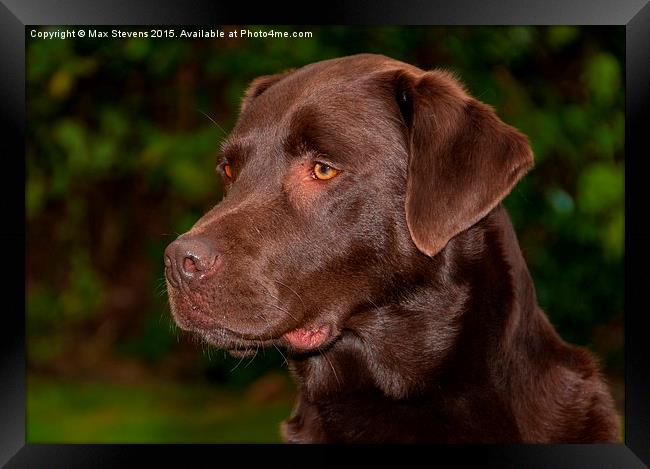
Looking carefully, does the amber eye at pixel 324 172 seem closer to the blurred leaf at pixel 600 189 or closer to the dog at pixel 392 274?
the dog at pixel 392 274

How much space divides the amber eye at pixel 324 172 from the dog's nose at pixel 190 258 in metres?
0.50

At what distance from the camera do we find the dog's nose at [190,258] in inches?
119

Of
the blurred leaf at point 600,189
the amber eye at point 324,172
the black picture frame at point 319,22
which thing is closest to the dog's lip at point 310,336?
the black picture frame at point 319,22

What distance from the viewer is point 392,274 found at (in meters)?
3.43

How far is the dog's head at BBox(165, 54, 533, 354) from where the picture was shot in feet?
10.4

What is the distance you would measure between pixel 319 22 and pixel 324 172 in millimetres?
519

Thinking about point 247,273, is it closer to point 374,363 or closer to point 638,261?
point 374,363

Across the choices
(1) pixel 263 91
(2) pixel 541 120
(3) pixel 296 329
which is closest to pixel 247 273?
(3) pixel 296 329

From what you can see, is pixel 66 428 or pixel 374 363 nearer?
pixel 374 363

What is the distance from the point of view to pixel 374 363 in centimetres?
353

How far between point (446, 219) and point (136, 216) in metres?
5.42

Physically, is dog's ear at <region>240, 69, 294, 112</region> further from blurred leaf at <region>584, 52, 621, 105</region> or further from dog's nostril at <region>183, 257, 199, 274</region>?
blurred leaf at <region>584, 52, 621, 105</region>

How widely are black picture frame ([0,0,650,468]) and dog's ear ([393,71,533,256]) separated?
0.34m

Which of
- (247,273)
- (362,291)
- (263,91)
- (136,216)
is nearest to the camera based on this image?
(247,273)
